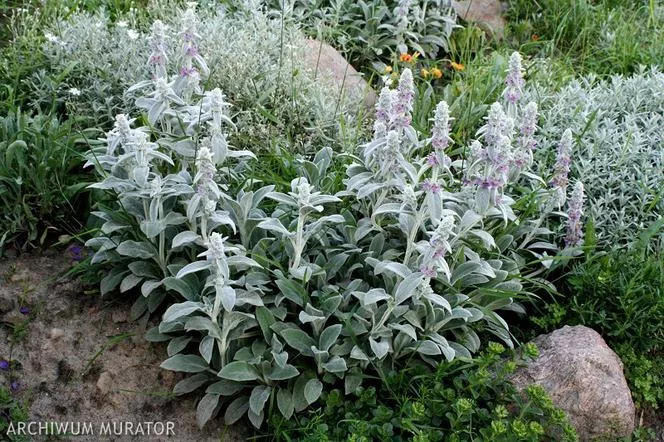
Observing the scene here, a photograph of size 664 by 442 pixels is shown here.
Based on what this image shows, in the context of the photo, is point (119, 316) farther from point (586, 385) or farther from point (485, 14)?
point (485, 14)

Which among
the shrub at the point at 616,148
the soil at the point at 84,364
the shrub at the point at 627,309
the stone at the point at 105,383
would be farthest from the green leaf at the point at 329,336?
the shrub at the point at 616,148

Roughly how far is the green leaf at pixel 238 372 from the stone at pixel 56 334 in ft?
2.81

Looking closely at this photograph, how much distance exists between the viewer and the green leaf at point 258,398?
9.54 feet

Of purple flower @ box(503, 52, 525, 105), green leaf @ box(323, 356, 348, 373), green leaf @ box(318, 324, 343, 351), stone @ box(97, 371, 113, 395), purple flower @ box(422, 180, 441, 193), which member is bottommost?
stone @ box(97, 371, 113, 395)

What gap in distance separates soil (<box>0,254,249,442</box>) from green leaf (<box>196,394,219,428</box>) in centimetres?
9

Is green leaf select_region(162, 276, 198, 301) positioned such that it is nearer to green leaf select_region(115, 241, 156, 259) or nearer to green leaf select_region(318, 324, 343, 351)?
green leaf select_region(115, 241, 156, 259)

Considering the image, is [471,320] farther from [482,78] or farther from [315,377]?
[482,78]

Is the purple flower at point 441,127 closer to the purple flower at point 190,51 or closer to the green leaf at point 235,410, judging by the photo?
the purple flower at point 190,51

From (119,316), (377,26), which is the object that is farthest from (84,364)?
(377,26)

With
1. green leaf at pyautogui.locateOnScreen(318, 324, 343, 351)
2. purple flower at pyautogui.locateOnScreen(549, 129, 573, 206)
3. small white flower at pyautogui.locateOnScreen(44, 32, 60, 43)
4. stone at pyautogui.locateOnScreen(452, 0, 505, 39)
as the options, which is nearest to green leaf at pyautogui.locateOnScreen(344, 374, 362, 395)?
green leaf at pyautogui.locateOnScreen(318, 324, 343, 351)

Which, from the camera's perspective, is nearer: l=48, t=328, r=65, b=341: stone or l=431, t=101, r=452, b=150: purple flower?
l=431, t=101, r=452, b=150: purple flower

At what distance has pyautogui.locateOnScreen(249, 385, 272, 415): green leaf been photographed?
291 cm

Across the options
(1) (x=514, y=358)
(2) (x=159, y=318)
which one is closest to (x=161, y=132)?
(2) (x=159, y=318)

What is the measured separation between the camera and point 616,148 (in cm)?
420
